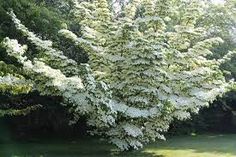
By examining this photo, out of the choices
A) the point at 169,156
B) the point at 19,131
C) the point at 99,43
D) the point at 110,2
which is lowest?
the point at 169,156

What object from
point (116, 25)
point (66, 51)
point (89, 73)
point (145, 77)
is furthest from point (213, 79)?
point (66, 51)

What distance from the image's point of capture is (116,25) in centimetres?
1712

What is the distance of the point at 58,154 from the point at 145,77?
3.72 meters

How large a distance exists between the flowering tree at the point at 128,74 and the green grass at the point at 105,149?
0.82 meters

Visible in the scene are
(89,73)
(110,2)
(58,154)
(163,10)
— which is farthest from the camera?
(110,2)

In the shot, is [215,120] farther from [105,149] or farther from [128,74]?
[128,74]

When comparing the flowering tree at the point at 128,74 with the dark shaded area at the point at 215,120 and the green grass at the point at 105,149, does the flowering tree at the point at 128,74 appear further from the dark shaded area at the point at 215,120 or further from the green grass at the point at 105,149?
the dark shaded area at the point at 215,120

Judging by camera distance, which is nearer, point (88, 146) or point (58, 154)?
point (58, 154)

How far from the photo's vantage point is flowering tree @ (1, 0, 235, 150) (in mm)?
15117

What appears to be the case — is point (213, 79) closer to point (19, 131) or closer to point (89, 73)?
point (89, 73)

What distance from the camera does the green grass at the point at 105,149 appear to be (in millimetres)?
16503

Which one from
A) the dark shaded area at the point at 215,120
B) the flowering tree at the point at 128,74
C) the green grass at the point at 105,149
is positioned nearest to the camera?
the flowering tree at the point at 128,74

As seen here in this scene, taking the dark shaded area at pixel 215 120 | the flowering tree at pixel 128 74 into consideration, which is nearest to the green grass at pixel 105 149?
the flowering tree at pixel 128 74

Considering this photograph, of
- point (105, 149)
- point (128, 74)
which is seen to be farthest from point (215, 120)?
point (128, 74)
